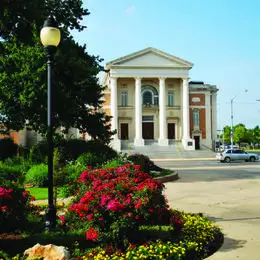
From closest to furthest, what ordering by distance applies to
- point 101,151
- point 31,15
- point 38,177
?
point 38,177 < point 101,151 < point 31,15

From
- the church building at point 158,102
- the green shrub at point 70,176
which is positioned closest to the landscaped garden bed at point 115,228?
the green shrub at point 70,176

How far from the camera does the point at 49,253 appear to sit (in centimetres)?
513

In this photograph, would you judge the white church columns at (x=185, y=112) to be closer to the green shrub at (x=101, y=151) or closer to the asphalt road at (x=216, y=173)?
the asphalt road at (x=216, y=173)

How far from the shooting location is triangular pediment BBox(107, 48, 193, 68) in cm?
6003

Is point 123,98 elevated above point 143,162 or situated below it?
above

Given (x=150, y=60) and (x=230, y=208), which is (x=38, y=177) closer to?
(x=230, y=208)

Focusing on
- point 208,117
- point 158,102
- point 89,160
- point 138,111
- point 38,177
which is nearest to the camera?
A: point 38,177

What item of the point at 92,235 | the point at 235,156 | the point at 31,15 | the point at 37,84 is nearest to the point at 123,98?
the point at 235,156

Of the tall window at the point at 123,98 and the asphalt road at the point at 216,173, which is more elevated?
the tall window at the point at 123,98

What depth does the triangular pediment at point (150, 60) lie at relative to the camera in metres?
60.0

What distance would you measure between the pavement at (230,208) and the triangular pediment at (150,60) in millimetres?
45544

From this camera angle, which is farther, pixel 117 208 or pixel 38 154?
pixel 38 154

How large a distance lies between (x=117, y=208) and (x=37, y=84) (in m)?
14.8

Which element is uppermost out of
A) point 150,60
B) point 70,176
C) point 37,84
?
point 150,60
